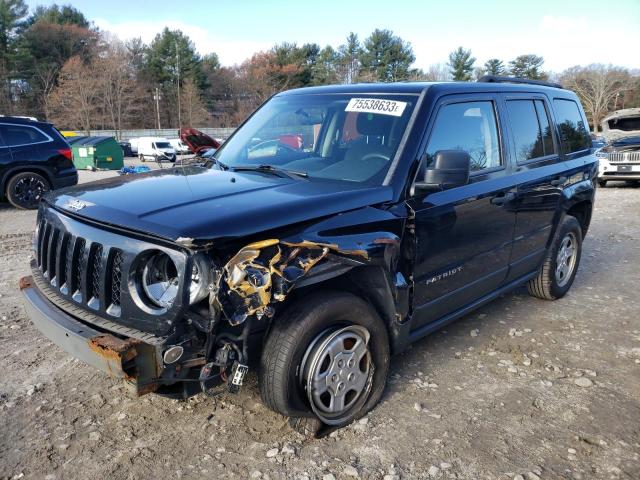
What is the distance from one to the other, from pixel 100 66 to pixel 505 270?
65.3 metres

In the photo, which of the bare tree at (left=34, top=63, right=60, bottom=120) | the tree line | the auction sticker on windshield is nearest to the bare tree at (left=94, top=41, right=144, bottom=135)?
the tree line

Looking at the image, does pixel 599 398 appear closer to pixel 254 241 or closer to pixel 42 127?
pixel 254 241

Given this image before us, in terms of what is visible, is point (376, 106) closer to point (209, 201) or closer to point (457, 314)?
point (209, 201)

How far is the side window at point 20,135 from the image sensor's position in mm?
10453

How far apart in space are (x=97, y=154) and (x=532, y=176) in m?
24.8

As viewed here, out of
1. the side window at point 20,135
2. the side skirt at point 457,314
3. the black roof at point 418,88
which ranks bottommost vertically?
the side skirt at point 457,314

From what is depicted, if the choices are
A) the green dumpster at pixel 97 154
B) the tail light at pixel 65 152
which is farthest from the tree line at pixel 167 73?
the tail light at pixel 65 152

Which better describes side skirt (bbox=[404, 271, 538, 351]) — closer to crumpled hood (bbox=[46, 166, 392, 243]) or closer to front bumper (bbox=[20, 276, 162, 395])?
crumpled hood (bbox=[46, 166, 392, 243])

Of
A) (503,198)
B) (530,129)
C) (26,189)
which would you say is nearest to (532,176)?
(530,129)

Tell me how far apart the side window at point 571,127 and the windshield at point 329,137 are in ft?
7.47

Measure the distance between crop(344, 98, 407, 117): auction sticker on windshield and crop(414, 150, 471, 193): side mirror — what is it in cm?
50

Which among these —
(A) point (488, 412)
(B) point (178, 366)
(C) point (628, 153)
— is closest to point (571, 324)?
(A) point (488, 412)

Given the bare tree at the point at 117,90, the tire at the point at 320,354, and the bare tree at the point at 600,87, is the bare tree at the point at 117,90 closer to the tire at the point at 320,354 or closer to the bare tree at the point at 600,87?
the bare tree at the point at 600,87

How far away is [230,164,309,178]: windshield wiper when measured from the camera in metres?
3.43
